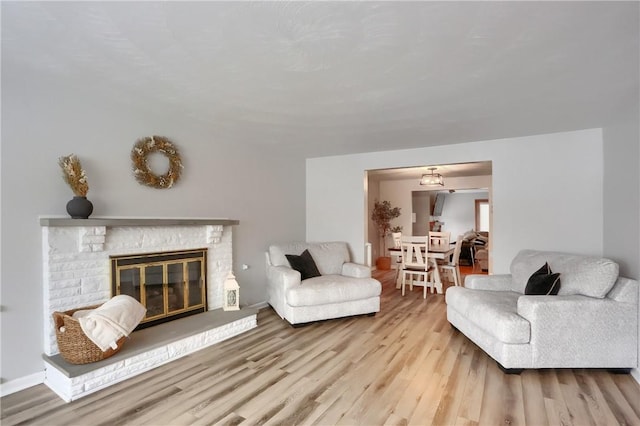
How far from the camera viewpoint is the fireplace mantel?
7.93ft

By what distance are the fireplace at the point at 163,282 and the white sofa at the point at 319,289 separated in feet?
2.95

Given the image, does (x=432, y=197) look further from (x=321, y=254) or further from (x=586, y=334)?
(x=586, y=334)

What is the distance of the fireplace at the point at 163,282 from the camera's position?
2.96 metres

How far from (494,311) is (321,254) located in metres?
2.35

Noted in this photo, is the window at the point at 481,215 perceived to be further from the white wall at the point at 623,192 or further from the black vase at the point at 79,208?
the black vase at the point at 79,208

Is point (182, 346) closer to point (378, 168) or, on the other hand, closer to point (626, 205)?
point (378, 168)

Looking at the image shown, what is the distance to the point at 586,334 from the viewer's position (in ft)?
8.36

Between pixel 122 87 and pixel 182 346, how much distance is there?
87.7 inches

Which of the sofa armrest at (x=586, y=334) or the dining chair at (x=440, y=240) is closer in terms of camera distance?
the sofa armrest at (x=586, y=334)

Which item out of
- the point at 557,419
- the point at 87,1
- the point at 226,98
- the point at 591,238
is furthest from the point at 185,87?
the point at 591,238

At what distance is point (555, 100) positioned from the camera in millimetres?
2641

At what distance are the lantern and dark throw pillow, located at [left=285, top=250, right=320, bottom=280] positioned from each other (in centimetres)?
80

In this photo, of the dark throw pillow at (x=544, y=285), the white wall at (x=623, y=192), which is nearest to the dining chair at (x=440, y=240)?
the white wall at (x=623, y=192)

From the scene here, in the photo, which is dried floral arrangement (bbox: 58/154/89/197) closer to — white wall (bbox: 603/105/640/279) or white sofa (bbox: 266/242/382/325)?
white sofa (bbox: 266/242/382/325)
